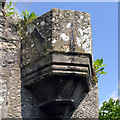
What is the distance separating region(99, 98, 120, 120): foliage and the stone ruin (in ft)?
7.50

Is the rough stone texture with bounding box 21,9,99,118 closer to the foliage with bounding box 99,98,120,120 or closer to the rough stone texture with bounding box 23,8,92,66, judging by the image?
the rough stone texture with bounding box 23,8,92,66

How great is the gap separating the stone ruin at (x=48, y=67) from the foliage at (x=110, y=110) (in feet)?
7.50

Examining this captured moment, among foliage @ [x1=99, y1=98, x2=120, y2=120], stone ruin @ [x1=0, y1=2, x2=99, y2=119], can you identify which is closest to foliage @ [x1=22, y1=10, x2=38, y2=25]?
stone ruin @ [x1=0, y1=2, x2=99, y2=119]

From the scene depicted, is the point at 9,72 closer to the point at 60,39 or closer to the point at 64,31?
the point at 60,39

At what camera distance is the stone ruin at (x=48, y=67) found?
160 inches

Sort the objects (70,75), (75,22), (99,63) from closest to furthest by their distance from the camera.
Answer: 1. (70,75)
2. (75,22)
3. (99,63)

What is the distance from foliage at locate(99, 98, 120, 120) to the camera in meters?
6.77

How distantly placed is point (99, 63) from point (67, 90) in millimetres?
1042

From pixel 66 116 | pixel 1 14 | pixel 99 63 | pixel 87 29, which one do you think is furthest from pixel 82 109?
pixel 1 14

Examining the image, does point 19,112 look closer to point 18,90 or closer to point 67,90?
point 18,90

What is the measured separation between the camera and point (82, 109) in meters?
4.50

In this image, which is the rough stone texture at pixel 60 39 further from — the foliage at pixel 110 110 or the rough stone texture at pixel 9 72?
the foliage at pixel 110 110

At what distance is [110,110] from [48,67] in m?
3.32

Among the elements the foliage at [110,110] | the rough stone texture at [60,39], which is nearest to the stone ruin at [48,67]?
the rough stone texture at [60,39]
